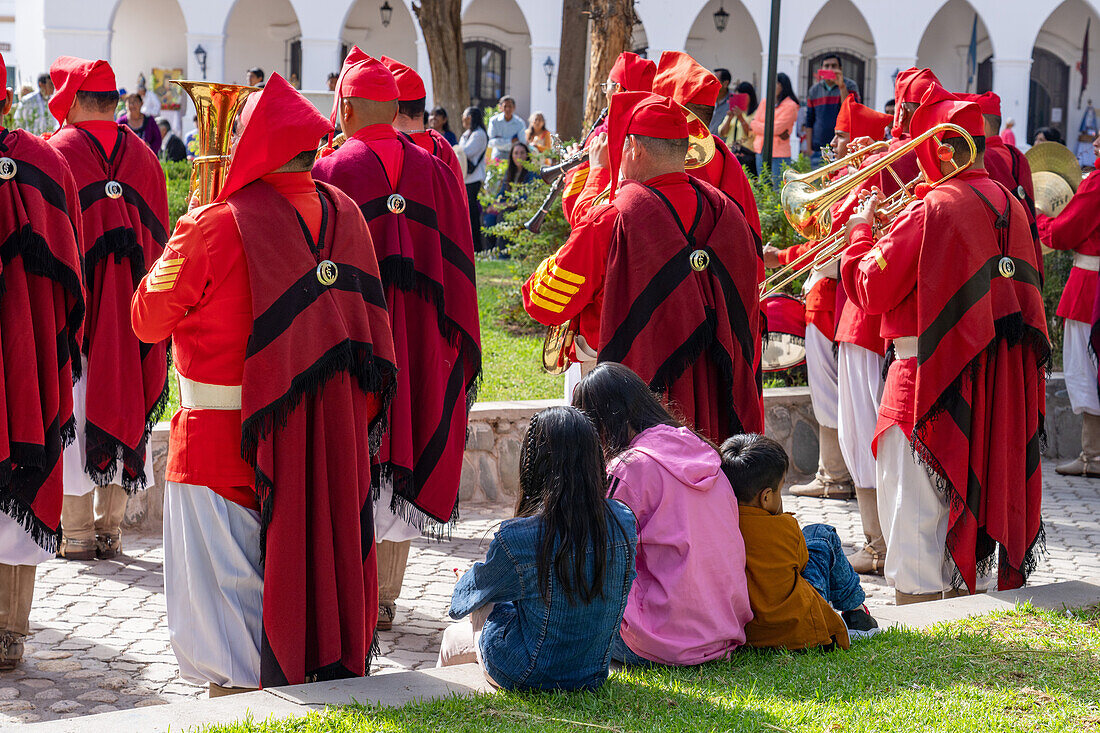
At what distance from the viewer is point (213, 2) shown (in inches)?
1102

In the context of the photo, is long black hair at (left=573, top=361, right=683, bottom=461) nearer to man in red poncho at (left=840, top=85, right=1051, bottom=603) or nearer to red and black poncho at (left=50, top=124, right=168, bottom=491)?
man in red poncho at (left=840, top=85, right=1051, bottom=603)

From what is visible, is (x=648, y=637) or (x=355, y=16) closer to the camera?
(x=648, y=637)

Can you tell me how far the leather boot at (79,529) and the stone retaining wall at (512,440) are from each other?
0.51 metres

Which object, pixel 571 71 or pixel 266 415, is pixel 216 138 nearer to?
pixel 266 415

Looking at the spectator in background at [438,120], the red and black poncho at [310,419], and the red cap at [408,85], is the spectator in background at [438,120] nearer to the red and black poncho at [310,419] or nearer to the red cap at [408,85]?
the red cap at [408,85]

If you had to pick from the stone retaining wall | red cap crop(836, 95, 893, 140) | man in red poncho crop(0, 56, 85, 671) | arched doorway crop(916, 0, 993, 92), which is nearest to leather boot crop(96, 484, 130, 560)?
the stone retaining wall

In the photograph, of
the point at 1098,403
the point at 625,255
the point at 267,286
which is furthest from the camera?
the point at 1098,403

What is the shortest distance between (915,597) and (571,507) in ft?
7.82

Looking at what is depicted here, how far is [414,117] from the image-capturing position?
5.62m

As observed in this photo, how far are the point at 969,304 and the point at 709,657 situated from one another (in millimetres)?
1840

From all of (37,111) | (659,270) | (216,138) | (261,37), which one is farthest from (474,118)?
(261,37)

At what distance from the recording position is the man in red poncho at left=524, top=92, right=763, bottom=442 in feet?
15.9

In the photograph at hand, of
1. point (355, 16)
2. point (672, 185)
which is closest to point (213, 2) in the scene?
point (355, 16)

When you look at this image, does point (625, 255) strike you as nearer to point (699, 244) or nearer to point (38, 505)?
point (699, 244)
